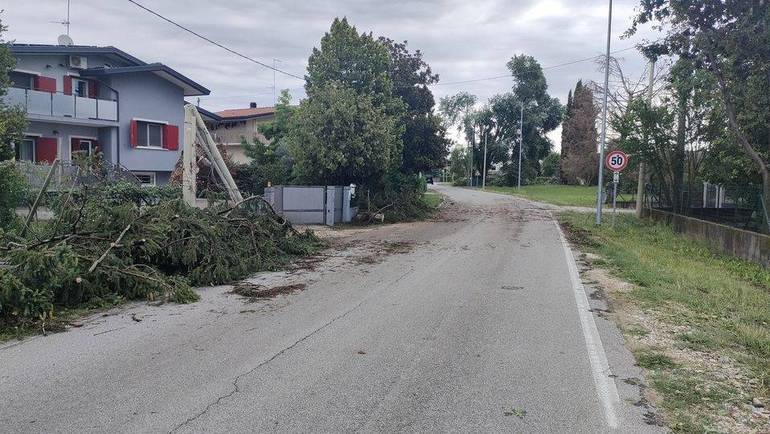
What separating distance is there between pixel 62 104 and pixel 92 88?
115 inches

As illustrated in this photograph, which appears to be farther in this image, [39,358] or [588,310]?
[588,310]

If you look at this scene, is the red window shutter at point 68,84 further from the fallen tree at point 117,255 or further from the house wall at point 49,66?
the fallen tree at point 117,255

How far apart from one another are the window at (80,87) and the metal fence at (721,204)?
26.3 metres

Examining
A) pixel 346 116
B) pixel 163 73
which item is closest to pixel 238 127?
pixel 163 73

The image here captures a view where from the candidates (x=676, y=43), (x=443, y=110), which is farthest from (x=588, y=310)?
(x=443, y=110)

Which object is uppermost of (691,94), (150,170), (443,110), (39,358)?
(443,110)

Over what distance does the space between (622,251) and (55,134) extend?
24.1m

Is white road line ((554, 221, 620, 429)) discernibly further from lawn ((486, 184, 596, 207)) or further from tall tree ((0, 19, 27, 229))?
lawn ((486, 184, 596, 207))

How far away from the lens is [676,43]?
60.3 feet

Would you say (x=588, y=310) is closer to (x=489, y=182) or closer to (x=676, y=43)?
(x=676, y=43)

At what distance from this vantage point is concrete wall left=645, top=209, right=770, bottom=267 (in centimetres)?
1467

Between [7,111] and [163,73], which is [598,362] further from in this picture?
[163,73]

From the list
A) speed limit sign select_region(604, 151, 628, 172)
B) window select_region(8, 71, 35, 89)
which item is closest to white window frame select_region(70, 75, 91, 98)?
window select_region(8, 71, 35, 89)

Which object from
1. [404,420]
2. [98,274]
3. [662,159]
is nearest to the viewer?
[404,420]
